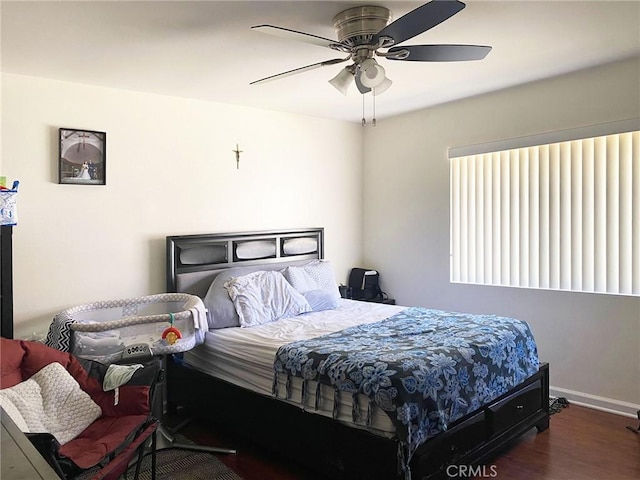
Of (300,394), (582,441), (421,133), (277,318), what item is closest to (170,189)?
(277,318)

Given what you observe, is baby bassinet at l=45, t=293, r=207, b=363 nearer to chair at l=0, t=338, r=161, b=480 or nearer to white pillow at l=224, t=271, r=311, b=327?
chair at l=0, t=338, r=161, b=480

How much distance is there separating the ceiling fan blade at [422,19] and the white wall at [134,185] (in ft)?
7.31

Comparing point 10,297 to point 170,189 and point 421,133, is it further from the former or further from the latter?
point 421,133

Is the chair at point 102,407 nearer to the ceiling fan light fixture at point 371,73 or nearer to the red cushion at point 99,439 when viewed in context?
the red cushion at point 99,439

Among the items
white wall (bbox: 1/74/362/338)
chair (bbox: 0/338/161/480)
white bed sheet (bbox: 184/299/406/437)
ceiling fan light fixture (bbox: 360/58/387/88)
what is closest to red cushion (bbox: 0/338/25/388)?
chair (bbox: 0/338/161/480)

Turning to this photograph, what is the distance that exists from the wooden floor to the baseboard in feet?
0.23

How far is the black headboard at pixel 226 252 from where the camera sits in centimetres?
385

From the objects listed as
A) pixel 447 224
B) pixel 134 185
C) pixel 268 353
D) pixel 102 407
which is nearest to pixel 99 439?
pixel 102 407

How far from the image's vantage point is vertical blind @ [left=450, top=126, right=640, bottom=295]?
3.56m

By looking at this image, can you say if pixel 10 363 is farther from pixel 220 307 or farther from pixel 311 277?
pixel 311 277

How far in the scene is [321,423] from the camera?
2574mm

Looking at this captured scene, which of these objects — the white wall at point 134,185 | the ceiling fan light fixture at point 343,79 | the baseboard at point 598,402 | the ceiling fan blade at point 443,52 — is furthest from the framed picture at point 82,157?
the baseboard at point 598,402

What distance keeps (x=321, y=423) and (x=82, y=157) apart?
2.52 m

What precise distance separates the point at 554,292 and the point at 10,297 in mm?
3890
